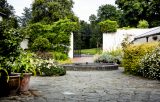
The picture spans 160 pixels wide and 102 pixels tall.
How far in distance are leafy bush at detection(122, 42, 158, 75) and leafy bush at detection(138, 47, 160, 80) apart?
0.55 m

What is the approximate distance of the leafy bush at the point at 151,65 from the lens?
43.9 feet

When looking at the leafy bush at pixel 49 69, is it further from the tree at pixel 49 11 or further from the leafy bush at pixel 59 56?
the tree at pixel 49 11

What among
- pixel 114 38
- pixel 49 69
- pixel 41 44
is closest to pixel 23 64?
pixel 49 69

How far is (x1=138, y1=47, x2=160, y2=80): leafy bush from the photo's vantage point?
1340 centimetres

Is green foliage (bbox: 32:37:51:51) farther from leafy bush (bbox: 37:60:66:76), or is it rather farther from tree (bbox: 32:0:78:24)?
leafy bush (bbox: 37:60:66:76)

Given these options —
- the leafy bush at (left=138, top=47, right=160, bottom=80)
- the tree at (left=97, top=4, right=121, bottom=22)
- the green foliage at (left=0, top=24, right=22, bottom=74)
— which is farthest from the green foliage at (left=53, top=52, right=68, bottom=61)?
the tree at (left=97, top=4, right=121, bottom=22)

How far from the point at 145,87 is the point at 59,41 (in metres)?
20.5

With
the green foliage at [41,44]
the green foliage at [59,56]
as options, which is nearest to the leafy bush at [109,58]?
the green foliage at [59,56]

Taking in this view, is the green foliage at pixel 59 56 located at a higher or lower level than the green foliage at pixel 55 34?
lower

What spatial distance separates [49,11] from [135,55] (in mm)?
25203

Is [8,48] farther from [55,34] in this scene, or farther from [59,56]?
[55,34]

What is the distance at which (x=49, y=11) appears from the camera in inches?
1556

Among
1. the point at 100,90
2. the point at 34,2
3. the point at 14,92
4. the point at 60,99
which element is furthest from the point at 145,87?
the point at 34,2

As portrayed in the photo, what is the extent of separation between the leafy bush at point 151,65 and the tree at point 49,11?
25434 mm
